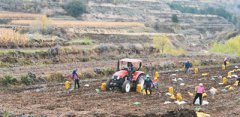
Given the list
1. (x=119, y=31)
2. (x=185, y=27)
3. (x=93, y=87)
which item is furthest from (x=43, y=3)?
(x=93, y=87)

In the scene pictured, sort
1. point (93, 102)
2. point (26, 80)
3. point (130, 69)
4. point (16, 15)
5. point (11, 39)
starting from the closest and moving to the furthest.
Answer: point (93, 102), point (130, 69), point (26, 80), point (11, 39), point (16, 15)

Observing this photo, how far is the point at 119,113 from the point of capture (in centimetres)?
2289

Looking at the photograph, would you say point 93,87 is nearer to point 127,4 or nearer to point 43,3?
point 43,3

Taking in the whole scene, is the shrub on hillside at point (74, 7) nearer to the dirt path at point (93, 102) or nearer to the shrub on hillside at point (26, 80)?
the shrub on hillside at point (26, 80)

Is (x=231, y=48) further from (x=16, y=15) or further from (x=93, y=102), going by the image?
(x=93, y=102)

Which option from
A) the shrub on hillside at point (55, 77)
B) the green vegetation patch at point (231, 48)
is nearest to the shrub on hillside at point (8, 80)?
the shrub on hillside at point (55, 77)

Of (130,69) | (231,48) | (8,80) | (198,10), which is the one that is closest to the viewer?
(130,69)

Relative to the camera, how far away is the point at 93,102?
86.0 ft

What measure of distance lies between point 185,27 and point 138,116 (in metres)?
91.8

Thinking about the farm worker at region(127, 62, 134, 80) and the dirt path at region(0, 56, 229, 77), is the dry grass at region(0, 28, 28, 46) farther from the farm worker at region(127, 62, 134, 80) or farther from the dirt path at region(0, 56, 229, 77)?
the farm worker at region(127, 62, 134, 80)

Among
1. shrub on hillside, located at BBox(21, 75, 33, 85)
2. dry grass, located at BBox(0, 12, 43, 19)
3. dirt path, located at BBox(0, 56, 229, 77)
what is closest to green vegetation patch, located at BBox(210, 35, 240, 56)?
dry grass, located at BBox(0, 12, 43, 19)

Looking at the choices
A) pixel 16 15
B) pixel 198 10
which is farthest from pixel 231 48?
pixel 198 10

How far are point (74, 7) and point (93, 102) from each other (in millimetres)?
67545

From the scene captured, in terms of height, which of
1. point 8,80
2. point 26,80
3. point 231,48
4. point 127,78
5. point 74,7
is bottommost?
point 231,48
